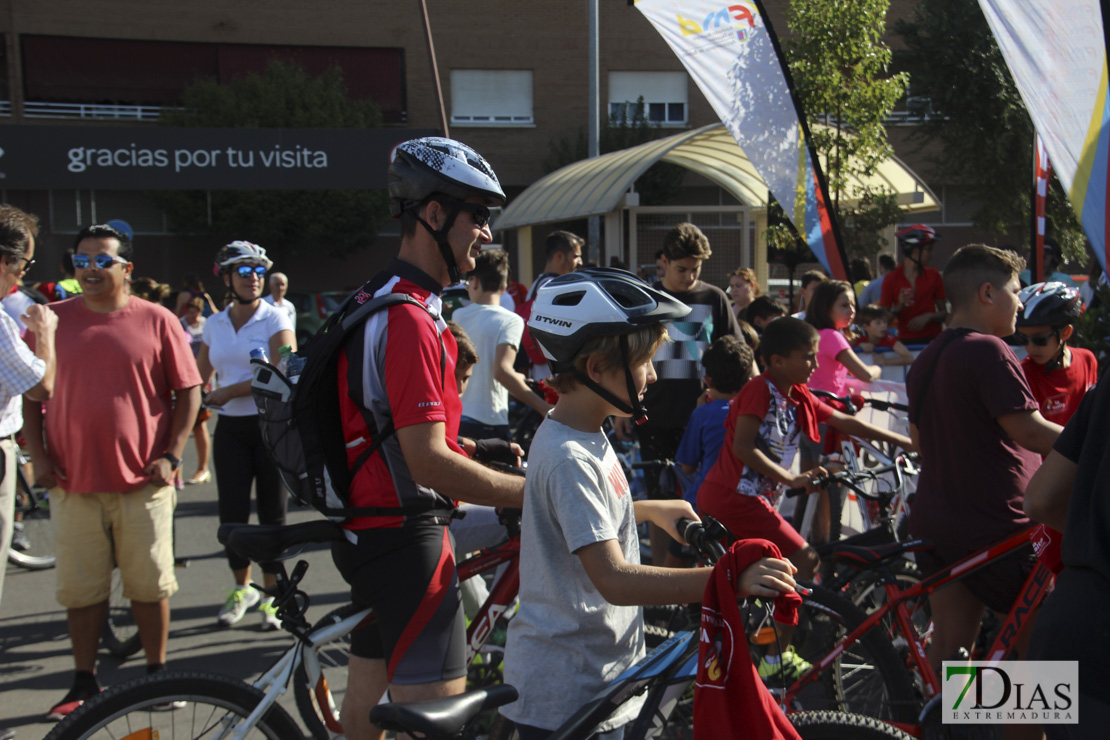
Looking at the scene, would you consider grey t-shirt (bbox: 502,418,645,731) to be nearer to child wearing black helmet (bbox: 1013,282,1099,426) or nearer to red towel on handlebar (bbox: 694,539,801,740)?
red towel on handlebar (bbox: 694,539,801,740)

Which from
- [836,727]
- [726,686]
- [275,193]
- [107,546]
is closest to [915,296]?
[836,727]

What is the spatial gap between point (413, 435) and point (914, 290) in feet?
24.6

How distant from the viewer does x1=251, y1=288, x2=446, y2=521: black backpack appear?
2.54m

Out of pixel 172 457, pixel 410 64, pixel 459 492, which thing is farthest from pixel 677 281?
pixel 410 64

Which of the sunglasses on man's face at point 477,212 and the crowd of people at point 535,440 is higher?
the sunglasses on man's face at point 477,212

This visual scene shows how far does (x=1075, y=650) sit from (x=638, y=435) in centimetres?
392

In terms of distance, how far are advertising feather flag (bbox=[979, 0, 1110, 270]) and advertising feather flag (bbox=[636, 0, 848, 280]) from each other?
4198mm

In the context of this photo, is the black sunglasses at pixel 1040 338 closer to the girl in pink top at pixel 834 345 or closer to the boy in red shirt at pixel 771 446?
the boy in red shirt at pixel 771 446

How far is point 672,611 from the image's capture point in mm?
3553

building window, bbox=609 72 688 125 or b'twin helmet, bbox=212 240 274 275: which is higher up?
building window, bbox=609 72 688 125

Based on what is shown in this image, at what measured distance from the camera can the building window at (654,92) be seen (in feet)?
100

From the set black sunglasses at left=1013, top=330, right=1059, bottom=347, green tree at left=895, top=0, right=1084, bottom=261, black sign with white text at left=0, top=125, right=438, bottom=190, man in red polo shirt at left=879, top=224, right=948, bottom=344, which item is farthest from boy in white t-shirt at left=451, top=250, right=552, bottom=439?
green tree at left=895, top=0, right=1084, bottom=261

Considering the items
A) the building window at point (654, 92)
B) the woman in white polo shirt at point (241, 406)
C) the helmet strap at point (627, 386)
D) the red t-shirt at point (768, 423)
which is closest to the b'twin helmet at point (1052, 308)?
the red t-shirt at point (768, 423)

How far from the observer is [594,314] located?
87.7 inches
